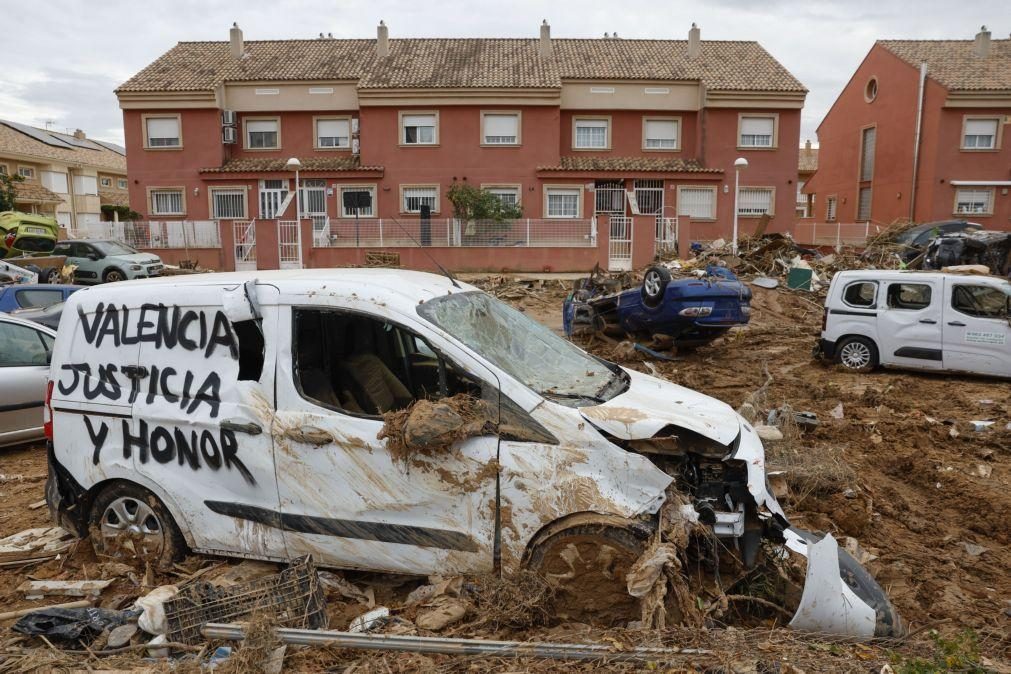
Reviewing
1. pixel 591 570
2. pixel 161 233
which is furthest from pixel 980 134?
pixel 591 570

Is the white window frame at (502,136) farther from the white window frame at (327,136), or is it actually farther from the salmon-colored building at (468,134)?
the white window frame at (327,136)

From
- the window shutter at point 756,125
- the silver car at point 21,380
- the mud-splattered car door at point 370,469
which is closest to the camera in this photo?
the mud-splattered car door at point 370,469

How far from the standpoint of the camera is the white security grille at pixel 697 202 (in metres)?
31.2

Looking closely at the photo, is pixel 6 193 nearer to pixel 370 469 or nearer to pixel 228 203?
pixel 228 203

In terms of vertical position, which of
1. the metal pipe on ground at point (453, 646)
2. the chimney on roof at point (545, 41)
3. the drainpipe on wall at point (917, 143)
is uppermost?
the chimney on roof at point (545, 41)

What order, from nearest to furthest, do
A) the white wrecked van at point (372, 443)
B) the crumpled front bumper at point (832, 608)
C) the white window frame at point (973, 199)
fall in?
the crumpled front bumper at point (832, 608), the white wrecked van at point (372, 443), the white window frame at point (973, 199)

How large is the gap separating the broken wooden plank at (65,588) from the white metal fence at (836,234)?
28998 mm

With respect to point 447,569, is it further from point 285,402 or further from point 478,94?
point 478,94

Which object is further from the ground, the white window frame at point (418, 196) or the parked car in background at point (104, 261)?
the white window frame at point (418, 196)

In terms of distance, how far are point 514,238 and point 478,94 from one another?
30.0ft

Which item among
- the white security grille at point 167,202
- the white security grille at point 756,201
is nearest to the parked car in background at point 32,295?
the white security grille at point 167,202

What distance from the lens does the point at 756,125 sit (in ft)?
103

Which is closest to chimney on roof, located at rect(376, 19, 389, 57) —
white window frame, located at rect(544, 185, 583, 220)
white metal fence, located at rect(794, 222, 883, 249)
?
white window frame, located at rect(544, 185, 583, 220)

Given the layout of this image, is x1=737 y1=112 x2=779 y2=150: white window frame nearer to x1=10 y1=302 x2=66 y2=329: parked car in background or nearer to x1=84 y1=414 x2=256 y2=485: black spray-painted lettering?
x1=10 y1=302 x2=66 y2=329: parked car in background
